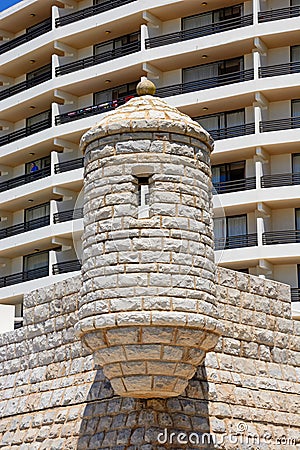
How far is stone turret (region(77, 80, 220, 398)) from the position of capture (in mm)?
14570

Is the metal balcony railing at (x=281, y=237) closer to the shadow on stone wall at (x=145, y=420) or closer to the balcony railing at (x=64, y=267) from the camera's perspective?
the balcony railing at (x=64, y=267)

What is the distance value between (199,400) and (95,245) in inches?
134

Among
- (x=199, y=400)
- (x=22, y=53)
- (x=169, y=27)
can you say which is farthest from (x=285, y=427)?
(x=22, y=53)

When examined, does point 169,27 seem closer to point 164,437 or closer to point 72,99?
point 72,99

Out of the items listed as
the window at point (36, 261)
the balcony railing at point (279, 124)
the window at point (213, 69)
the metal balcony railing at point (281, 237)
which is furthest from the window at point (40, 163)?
the metal balcony railing at point (281, 237)

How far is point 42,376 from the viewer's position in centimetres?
1914

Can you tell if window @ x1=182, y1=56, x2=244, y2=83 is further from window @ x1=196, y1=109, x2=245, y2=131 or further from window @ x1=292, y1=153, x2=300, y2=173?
window @ x1=292, y1=153, x2=300, y2=173

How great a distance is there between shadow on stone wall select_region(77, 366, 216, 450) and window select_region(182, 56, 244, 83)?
118ft

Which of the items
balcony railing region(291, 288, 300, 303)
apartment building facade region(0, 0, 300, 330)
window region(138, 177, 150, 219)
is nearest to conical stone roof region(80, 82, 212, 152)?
window region(138, 177, 150, 219)

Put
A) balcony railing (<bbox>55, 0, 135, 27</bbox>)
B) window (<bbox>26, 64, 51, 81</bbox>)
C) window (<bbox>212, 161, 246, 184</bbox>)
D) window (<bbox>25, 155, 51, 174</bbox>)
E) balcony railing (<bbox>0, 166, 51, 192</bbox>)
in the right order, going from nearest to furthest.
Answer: window (<bbox>212, 161, 246, 184</bbox>), balcony railing (<bbox>55, 0, 135, 27</bbox>), balcony railing (<bbox>0, 166, 51, 192</bbox>), window (<bbox>25, 155, 51, 174</bbox>), window (<bbox>26, 64, 51, 81</bbox>)

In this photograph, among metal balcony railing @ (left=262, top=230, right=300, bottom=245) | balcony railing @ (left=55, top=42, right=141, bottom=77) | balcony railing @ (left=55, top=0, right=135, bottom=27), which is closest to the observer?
metal balcony railing @ (left=262, top=230, right=300, bottom=245)

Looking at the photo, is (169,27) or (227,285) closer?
(227,285)

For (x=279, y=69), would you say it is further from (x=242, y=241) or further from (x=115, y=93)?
(x=115, y=93)

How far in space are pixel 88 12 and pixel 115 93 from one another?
200 inches
